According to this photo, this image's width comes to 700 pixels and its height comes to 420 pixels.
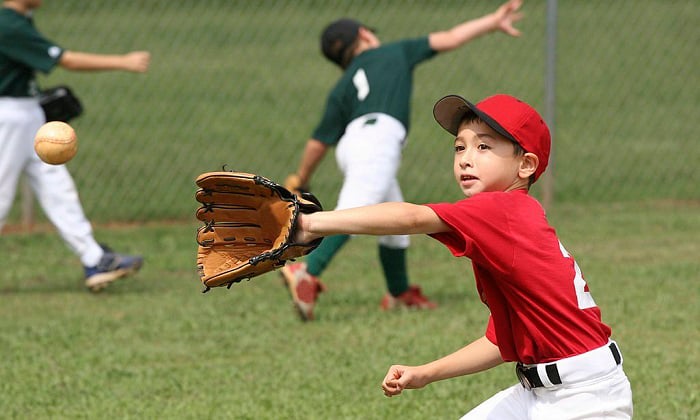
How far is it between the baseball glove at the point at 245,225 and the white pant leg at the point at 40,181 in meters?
4.50

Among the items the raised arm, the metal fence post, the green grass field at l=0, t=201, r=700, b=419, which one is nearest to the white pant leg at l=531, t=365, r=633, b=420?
the green grass field at l=0, t=201, r=700, b=419

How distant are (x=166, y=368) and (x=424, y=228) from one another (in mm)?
2955

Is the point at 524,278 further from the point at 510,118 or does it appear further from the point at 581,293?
the point at 510,118

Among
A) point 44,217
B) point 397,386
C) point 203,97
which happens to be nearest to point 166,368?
point 397,386

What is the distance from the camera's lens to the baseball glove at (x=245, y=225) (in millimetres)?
3027

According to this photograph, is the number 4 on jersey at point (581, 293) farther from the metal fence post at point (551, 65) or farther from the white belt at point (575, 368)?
the metal fence post at point (551, 65)

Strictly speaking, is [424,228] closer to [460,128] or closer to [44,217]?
[460,128]

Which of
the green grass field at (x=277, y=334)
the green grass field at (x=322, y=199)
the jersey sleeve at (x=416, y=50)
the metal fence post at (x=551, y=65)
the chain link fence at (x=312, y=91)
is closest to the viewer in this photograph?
the green grass field at (x=277, y=334)

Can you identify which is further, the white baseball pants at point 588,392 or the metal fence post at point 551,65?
the metal fence post at point 551,65

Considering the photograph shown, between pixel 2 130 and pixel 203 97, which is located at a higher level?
pixel 2 130

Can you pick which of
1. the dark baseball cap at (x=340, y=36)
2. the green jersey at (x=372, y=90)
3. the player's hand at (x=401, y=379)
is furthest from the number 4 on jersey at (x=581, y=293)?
the dark baseball cap at (x=340, y=36)

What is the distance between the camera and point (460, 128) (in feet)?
11.6

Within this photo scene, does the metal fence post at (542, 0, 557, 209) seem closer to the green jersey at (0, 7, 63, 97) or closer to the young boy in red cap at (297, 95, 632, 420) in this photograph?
the green jersey at (0, 7, 63, 97)

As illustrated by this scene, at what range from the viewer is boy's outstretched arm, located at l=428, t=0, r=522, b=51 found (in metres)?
7.51
